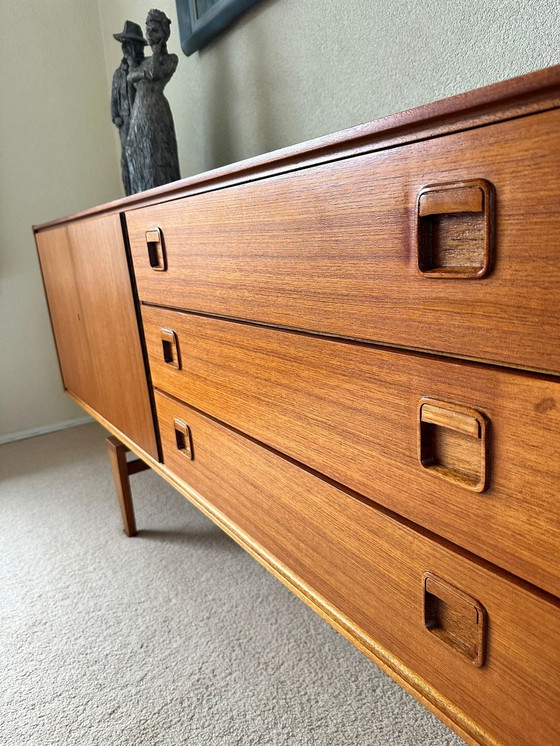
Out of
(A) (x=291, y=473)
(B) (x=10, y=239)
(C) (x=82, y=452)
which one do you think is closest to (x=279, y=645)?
(A) (x=291, y=473)

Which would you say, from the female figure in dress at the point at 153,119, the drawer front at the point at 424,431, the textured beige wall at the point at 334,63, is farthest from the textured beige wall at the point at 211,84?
the drawer front at the point at 424,431

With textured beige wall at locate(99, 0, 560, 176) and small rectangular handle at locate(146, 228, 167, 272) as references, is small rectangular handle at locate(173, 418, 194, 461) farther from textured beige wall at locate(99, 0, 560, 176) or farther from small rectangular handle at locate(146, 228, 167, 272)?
textured beige wall at locate(99, 0, 560, 176)

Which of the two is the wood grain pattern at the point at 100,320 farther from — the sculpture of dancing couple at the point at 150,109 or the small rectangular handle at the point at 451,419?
the small rectangular handle at the point at 451,419

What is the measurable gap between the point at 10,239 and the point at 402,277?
2114mm

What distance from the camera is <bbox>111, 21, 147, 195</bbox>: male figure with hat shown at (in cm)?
142

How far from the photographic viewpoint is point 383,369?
0.58 m

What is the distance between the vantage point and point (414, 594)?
0.60 m

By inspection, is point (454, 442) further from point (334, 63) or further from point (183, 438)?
point (334, 63)

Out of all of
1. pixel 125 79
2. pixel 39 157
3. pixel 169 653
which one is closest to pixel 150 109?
pixel 125 79

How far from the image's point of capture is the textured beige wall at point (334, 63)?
0.85 metres

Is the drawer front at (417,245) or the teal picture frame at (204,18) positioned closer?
the drawer front at (417,245)

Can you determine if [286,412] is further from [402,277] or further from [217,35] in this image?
[217,35]

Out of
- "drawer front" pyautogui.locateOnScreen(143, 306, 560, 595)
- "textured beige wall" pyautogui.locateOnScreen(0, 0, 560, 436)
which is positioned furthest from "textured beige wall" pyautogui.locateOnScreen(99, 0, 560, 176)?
"drawer front" pyautogui.locateOnScreen(143, 306, 560, 595)

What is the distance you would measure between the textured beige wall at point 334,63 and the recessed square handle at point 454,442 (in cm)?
59
